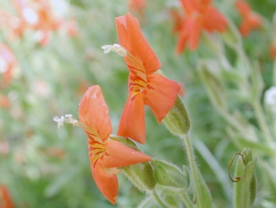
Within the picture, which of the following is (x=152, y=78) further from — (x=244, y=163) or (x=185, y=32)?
(x=185, y=32)

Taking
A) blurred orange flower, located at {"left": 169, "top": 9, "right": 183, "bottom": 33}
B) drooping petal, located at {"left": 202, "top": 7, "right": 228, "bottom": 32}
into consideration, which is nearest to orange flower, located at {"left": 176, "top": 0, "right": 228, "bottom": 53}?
drooping petal, located at {"left": 202, "top": 7, "right": 228, "bottom": 32}

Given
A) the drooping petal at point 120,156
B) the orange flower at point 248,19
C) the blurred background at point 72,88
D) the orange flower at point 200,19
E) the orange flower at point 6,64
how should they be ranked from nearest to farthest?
the drooping petal at point 120,156, the orange flower at point 200,19, the orange flower at point 248,19, the blurred background at point 72,88, the orange flower at point 6,64

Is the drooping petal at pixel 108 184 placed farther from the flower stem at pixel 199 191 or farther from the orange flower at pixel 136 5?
the orange flower at pixel 136 5

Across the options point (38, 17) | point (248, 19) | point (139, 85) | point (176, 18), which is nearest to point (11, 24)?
point (38, 17)

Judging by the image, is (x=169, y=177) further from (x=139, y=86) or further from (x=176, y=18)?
(x=176, y=18)

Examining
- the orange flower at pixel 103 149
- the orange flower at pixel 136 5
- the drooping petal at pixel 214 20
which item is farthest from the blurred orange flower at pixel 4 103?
the orange flower at pixel 103 149

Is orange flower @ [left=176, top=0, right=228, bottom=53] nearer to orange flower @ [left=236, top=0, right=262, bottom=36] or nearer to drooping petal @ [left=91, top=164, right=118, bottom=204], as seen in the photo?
orange flower @ [left=236, top=0, right=262, bottom=36]

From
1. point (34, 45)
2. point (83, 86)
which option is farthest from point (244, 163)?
point (34, 45)
